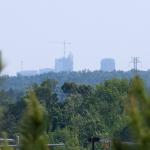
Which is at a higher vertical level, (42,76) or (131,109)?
(42,76)

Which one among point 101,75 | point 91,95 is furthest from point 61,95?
point 101,75

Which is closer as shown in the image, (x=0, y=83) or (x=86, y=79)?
(x=0, y=83)

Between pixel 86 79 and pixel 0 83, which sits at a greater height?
pixel 86 79

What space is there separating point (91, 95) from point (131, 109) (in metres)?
68.8

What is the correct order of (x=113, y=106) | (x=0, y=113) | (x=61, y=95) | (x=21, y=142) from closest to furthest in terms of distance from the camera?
(x=21, y=142) → (x=0, y=113) → (x=113, y=106) → (x=61, y=95)

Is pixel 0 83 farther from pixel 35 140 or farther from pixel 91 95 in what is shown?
pixel 91 95

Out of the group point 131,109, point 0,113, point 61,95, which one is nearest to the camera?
point 131,109

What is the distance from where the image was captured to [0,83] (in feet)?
15.2

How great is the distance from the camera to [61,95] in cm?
8238

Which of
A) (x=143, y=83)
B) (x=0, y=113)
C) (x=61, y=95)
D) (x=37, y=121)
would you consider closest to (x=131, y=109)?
(x=143, y=83)

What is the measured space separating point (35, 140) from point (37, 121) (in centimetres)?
12

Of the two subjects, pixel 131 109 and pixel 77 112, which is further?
pixel 77 112

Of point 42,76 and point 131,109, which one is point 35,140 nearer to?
point 131,109

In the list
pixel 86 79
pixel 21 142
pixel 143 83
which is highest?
pixel 86 79
